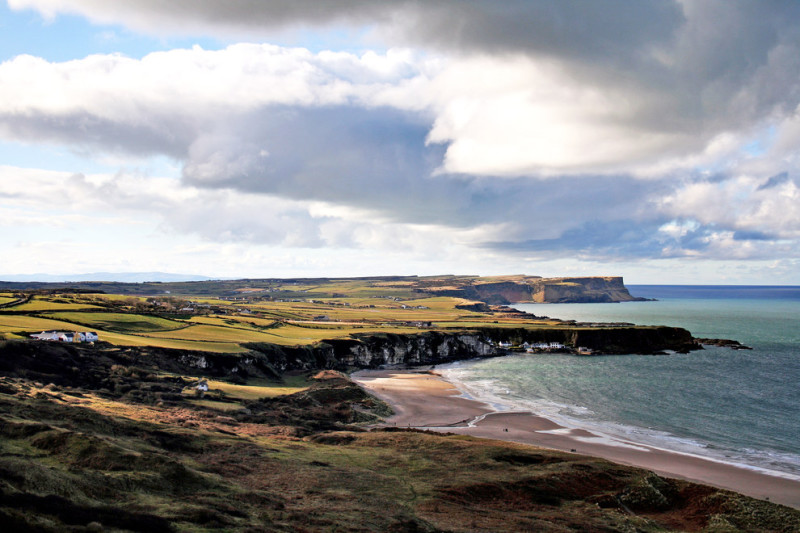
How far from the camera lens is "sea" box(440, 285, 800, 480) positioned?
54.3 metres

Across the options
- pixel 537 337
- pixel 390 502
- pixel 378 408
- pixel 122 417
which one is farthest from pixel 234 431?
pixel 537 337

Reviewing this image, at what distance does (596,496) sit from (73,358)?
177 feet

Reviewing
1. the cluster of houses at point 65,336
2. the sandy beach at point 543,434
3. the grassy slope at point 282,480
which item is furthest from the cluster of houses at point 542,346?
the cluster of houses at point 65,336

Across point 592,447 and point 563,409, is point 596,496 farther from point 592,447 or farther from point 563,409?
point 563,409

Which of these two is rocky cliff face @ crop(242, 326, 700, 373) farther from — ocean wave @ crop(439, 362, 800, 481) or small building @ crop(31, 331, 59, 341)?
small building @ crop(31, 331, 59, 341)

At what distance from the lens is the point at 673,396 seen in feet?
257

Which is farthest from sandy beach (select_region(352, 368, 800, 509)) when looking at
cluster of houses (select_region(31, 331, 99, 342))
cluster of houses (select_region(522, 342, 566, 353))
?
cluster of houses (select_region(522, 342, 566, 353))

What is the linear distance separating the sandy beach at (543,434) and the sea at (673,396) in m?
2.65

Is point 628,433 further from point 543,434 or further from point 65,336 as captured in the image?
point 65,336

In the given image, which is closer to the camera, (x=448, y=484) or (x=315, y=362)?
(x=448, y=484)

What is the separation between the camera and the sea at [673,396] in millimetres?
54344

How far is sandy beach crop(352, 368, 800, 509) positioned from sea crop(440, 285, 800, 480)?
2.65m

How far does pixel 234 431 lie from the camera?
1727 inches

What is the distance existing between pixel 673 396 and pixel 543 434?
33.6 meters
